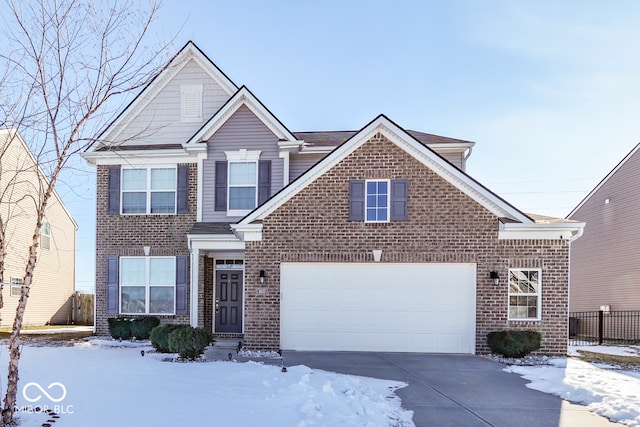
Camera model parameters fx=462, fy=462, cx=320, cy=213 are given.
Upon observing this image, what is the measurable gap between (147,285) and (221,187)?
13.2ft

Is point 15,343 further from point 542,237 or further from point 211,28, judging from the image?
point 542,237

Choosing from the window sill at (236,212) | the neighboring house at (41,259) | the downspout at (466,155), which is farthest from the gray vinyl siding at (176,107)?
the downspout at (466,155)

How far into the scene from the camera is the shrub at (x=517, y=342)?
36.0ft

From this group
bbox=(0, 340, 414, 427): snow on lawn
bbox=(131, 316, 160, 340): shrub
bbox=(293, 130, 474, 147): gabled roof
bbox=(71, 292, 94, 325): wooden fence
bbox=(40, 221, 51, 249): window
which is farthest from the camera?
bbox=(71, 292, 94, 325): wooden fence

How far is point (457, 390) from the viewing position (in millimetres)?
8086

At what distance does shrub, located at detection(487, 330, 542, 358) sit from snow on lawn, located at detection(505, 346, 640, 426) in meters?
0.60

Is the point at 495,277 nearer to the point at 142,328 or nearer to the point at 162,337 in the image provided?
the point at 162,337

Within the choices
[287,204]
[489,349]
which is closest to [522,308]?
[489,349]

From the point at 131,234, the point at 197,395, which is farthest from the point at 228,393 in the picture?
the point at 131,234

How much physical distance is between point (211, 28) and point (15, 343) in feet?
19.6

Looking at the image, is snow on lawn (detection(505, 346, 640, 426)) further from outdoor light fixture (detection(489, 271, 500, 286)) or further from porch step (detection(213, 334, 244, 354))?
porch step (detection(213, 334, 244, 354))

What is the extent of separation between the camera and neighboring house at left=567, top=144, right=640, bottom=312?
18.7 metres

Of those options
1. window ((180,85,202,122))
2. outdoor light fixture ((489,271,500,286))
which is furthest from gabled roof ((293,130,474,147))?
outdoor light fixture ((489,271,500,286))

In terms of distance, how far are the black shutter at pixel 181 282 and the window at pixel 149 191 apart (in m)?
1.67
